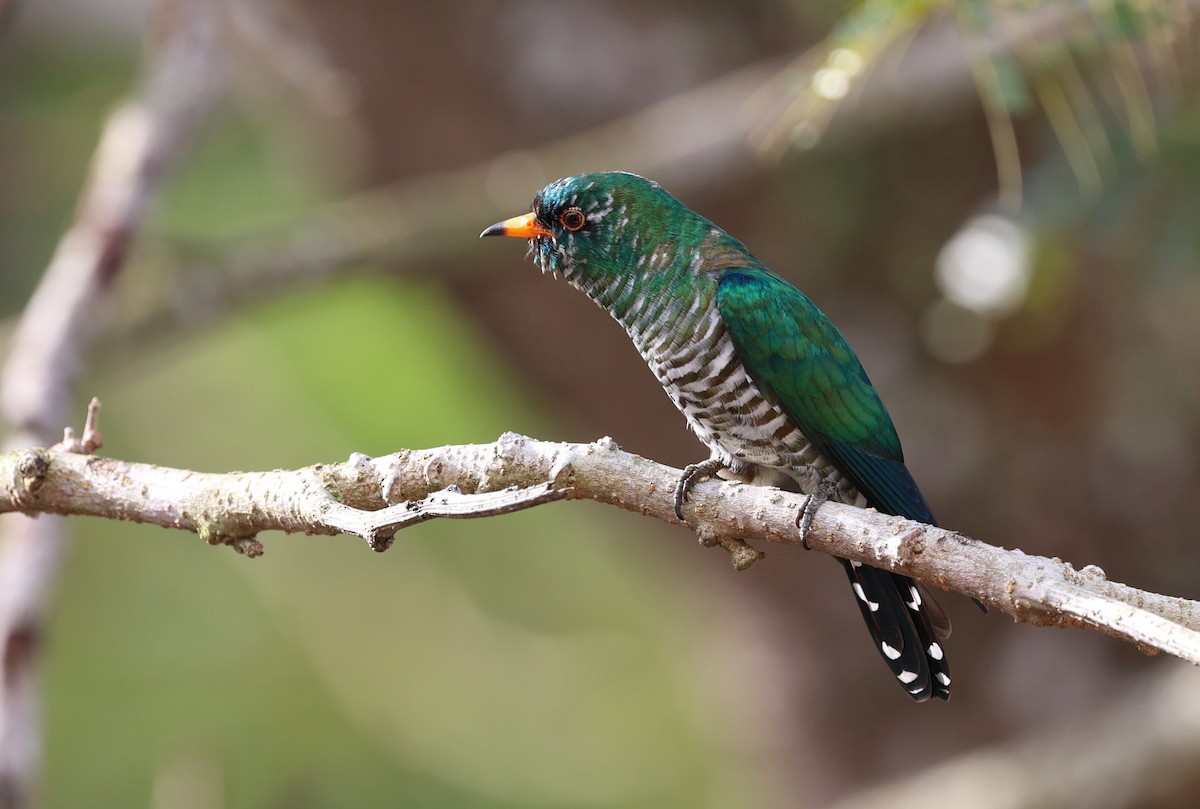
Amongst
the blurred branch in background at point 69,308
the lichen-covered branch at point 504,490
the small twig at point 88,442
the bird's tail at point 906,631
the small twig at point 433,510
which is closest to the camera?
the small twig at point 433,510

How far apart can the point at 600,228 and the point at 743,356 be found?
440 mm

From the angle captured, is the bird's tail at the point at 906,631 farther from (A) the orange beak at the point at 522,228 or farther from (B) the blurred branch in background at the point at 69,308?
(B) the blurred branch in background at the point at 69,308

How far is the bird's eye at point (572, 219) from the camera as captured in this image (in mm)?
3068

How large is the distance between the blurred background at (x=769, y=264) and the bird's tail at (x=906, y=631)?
3.53ft

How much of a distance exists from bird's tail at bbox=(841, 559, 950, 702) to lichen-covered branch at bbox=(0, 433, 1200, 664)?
2.72 feet

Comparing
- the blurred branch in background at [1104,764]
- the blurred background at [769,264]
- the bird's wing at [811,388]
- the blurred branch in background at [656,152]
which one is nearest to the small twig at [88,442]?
the bird's wing at [811,388]

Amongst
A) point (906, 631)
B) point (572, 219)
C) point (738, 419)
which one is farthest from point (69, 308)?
point (906, 631)

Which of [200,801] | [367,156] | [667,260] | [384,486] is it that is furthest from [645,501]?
[367,156]

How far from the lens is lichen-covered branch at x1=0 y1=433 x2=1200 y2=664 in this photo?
1.87 m

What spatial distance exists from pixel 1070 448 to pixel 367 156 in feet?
10.0

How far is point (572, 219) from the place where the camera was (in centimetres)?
308

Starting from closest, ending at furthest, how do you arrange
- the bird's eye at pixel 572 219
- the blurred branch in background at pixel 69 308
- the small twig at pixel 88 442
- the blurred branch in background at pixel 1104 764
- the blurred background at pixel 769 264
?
the small twig at pixel 88 442
the blurred branch in background at pixel 69 308
the bird's eye at pixel 572 219
the blurred background at pixel 769 264
the blurred branch in background at pixel 1104 764

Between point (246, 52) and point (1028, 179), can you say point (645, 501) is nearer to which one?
point (1028, 179)

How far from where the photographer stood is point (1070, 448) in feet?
16.1
